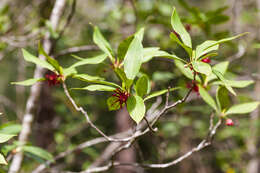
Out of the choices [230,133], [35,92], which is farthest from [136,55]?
Result: [230,133]

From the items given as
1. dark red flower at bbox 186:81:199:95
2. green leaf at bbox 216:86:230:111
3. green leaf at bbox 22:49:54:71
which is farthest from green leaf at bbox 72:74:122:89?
green leaf at bbox 216:86:230:111

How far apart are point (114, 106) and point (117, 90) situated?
0.25ft

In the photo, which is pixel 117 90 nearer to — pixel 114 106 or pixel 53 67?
pixel 114 106

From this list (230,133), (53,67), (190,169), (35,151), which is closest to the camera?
(53,67)

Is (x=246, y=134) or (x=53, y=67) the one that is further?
(x=246, y=134)

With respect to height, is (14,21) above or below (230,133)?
above

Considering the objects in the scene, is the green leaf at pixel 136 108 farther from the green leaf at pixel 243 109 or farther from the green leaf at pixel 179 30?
the green leaf at pixel 243 109

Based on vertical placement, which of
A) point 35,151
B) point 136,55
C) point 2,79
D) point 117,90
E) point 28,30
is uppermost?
point 136,55

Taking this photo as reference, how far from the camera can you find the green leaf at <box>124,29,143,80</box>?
777 mm

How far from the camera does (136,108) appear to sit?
0.75m

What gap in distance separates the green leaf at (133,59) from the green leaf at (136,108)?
0.22ft

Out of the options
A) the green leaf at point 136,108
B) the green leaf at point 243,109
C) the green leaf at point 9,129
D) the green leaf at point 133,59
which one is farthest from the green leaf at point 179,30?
the green leaf at point 9,129

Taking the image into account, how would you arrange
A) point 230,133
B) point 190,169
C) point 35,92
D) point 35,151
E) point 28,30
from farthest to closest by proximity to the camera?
point 190,169 < point 230,133 < point 28,30 < point 35,92 < point 35,151

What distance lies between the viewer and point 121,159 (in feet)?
11.9
